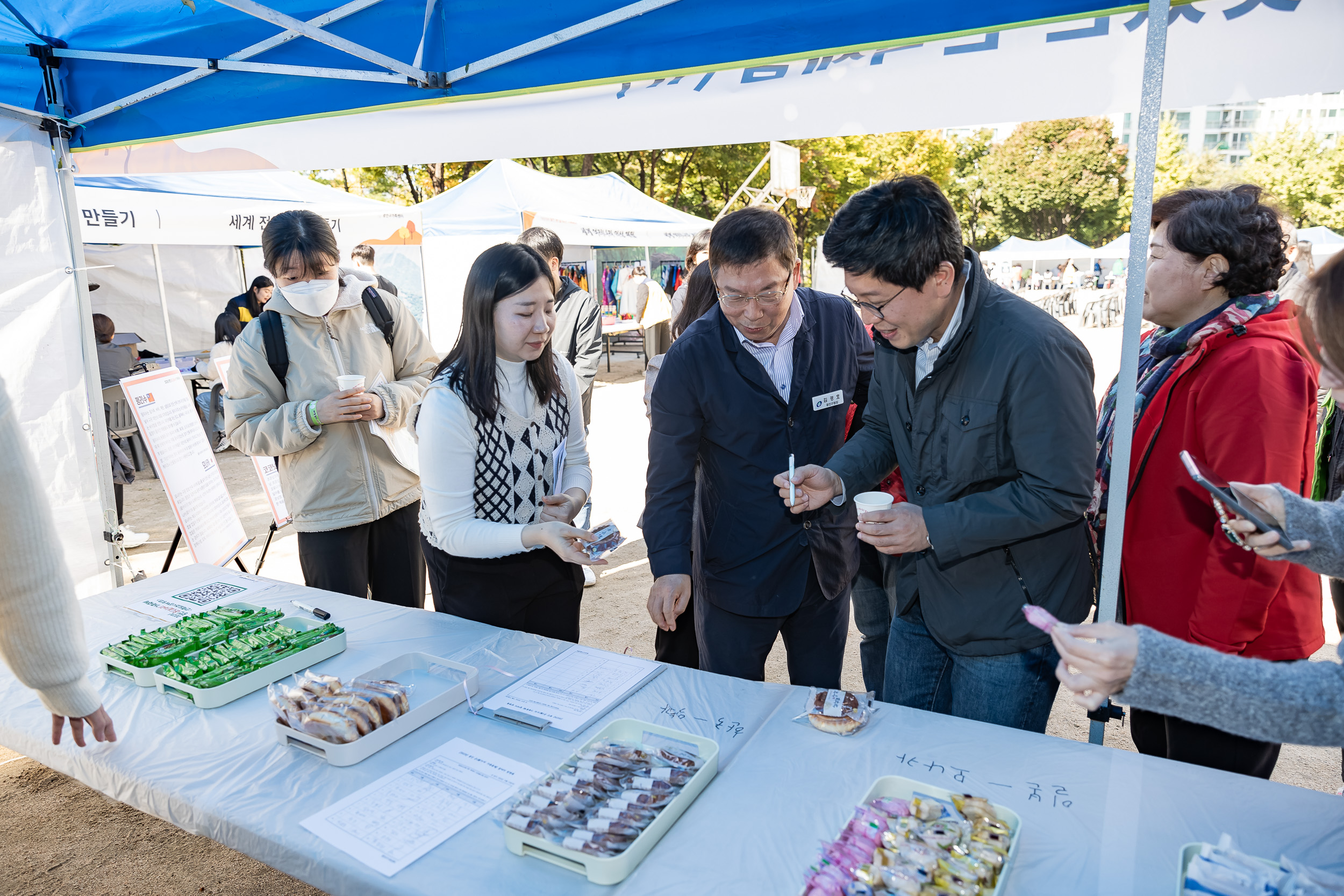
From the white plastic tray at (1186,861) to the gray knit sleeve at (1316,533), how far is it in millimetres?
513

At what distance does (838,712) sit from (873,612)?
1.16 m

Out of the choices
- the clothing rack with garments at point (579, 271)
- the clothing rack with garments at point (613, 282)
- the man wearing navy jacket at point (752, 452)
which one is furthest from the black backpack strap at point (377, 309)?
the clothing rack with garments at point (613, 282)

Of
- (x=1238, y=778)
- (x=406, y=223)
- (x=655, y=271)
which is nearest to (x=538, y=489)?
(x=1238, y=778)

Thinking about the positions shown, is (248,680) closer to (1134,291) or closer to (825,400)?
(825,400)

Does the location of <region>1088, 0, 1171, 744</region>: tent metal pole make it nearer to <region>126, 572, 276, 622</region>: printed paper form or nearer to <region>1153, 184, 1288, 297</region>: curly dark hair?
<region>1153, 184, 1288, 297</region>: curly dark hair

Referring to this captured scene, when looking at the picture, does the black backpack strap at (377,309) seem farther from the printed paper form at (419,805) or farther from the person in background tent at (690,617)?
the printed paper form at (419,805)

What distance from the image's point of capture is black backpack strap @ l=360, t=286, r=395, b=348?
299 cm

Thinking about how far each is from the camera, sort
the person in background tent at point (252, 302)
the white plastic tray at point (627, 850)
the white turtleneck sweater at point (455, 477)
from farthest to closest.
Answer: the person in background tent at point (252, 302)
the white turtleneck sweater at point (455, 477)
the white plastic tray at point (627, 850)

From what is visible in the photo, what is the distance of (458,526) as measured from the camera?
6.99 feet

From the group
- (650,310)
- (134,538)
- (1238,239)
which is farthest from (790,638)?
(650,310)

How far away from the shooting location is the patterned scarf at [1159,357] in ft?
6.06

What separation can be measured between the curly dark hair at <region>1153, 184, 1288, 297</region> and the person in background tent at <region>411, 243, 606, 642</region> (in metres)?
1.68

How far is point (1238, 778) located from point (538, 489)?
176cm

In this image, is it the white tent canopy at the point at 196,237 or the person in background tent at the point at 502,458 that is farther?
the white tent canopy at the point at 196,237
